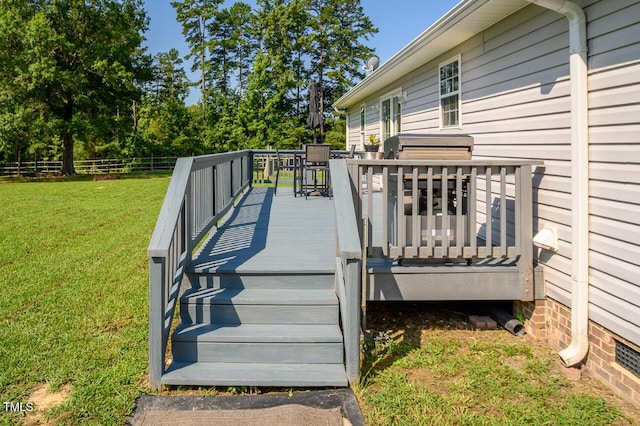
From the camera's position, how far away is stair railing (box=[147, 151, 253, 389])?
9.31 feet

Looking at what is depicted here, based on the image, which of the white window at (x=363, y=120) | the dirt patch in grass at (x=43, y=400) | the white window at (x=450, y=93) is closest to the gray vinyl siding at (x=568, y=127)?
the white window at (x=450, y=93)

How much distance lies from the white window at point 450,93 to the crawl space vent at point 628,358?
343cm

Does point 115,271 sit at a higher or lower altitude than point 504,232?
lower

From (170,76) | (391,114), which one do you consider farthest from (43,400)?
(170,76)

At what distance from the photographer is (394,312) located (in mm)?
4457

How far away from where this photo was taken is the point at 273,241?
188 inches

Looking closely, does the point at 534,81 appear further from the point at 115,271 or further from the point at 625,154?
the point at 115,271

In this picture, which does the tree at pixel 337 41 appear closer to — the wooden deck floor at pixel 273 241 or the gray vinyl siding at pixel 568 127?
the wooden deck floor at pixel 273 241

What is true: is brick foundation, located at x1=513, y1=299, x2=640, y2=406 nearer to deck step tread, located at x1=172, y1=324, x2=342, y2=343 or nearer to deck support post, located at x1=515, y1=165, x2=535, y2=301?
deck support post, located at x1=515, y1=165, x2=535, y2=301

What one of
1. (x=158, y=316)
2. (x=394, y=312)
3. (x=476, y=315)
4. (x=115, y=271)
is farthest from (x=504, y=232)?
(x=115, y=271)

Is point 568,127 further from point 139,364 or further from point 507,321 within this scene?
point 139,364

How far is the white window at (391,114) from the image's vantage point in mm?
9102

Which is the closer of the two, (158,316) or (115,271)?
(158,316)

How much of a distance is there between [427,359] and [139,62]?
2675cm
